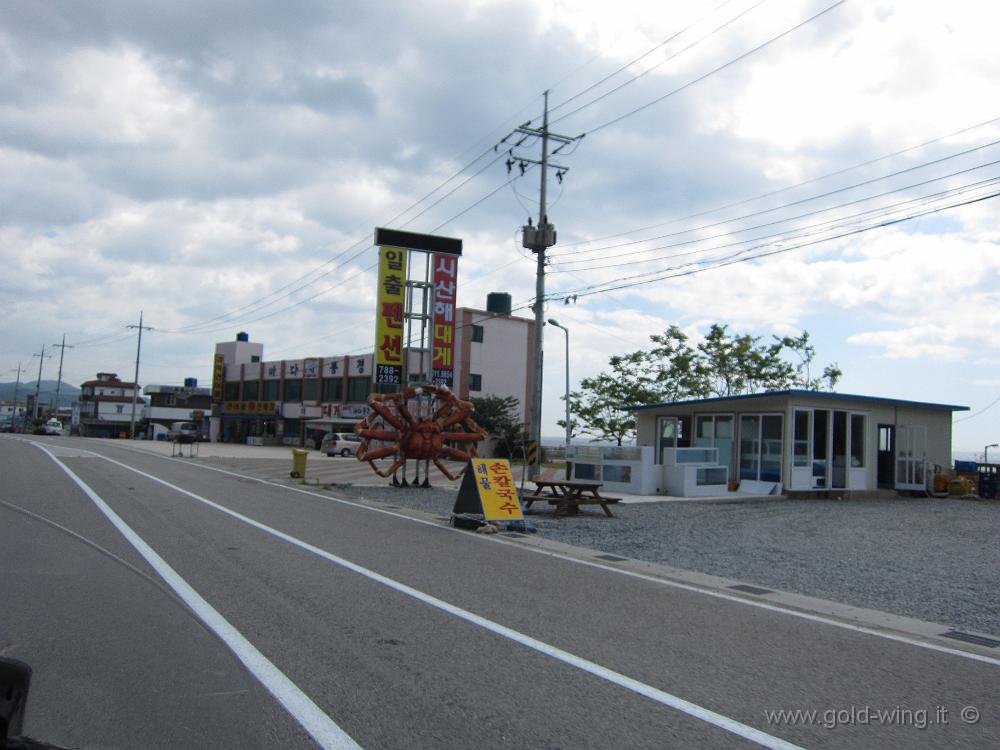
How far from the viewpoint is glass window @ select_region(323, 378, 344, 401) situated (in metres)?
65.7

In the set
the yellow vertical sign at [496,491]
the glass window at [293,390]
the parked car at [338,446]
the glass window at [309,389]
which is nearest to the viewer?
the yellow vertical sign at [496,491]

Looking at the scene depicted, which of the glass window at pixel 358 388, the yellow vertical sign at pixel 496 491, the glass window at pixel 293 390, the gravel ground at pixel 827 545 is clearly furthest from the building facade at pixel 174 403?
the yellow vertical sign at pixel 496 491

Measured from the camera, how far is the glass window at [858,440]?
976 inches

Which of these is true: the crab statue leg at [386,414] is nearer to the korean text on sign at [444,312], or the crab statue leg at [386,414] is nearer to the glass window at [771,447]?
the korean text on sign at [444,312]

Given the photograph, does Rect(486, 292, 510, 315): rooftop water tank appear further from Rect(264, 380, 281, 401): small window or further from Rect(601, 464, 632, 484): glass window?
Rect(601, 464, 632, 484): glass window

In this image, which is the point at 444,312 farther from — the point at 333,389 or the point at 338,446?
the point at 333,389

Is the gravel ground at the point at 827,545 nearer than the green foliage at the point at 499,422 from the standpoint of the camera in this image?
Yes

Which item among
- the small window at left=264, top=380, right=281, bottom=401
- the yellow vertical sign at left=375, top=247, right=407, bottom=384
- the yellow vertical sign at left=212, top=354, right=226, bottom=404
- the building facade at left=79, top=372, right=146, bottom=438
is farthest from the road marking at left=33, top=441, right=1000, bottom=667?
the building facade at left=79, top=372, right=146, bottom=438

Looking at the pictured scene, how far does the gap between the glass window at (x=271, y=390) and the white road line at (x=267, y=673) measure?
6786 centimetres

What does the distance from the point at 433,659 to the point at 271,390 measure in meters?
73.3

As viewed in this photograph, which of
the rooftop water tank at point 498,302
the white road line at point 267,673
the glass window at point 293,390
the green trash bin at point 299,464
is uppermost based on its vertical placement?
the rooftop water tank at point 498,302

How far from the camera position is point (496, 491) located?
14062 millimetres

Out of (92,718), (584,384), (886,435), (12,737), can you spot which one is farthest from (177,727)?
(584,384)

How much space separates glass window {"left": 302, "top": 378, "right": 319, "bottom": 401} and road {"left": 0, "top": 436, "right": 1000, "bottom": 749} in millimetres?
59618
